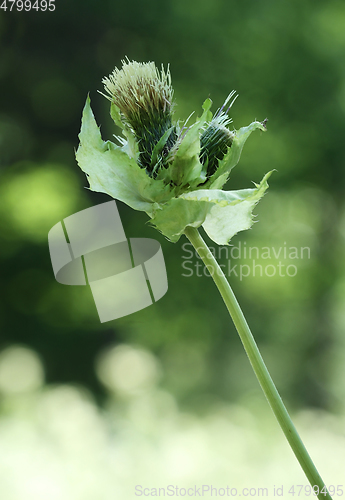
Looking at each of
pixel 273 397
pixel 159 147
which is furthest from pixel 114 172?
pixel 273 397

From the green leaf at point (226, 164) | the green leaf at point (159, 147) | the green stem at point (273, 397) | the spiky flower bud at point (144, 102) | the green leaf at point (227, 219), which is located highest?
the spiky flower bud at point (144, 102)

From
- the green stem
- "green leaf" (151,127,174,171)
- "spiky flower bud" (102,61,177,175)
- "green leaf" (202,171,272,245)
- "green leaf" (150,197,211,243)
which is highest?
"spiky flower bud" (102,61,177,175)

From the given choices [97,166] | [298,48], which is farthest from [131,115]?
[298,48]

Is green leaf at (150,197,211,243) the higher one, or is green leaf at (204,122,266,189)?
green leaf at (204,122,266,189)

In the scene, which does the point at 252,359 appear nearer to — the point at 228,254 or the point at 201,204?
the point at 201,204

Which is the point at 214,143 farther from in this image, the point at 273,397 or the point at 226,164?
the point at 273,397

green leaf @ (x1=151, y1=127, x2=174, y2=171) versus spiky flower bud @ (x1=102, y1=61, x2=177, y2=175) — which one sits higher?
spiky flower bud @ (x1=102, y1=61, x2=177, y2=175)

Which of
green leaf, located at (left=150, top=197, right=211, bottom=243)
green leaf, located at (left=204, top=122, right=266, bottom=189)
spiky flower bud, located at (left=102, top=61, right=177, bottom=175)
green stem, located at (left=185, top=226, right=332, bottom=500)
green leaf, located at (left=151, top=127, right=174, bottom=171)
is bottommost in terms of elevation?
green stem, located at (left=185, top=226, right=332, bottom=500)
